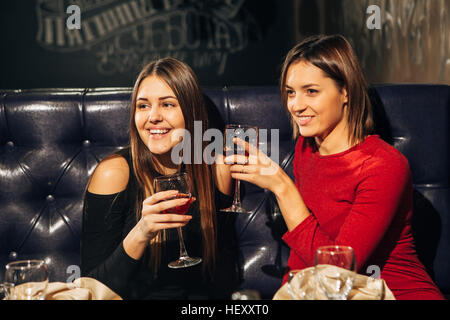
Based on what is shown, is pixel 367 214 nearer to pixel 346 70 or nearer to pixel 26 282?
pixel 346 70

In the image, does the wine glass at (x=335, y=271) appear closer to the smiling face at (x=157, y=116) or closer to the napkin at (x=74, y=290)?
the napkin at (x=74, y=290)

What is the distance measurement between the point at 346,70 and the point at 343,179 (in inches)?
14.0

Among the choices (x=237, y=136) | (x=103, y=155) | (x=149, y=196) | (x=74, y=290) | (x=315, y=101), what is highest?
(x=315, y=101)

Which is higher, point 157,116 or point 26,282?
point 157,116

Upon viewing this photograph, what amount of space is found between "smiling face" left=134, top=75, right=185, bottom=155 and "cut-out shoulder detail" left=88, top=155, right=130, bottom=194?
5.0 inches

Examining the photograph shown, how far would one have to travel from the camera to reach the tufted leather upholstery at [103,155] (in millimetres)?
1896

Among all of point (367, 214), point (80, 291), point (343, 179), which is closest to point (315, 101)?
point (343, 179)

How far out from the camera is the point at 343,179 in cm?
152

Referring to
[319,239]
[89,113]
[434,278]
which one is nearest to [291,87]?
[319,239]

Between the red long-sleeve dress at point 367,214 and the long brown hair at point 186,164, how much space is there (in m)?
0.34

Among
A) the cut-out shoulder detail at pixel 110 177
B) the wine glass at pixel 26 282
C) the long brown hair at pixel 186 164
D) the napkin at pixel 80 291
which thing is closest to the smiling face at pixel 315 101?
the long brown hair at pixel 186 164

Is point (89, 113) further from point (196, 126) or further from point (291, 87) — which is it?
point (291, 87)

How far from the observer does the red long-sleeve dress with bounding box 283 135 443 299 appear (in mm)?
1387

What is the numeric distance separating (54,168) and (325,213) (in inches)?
43.8
